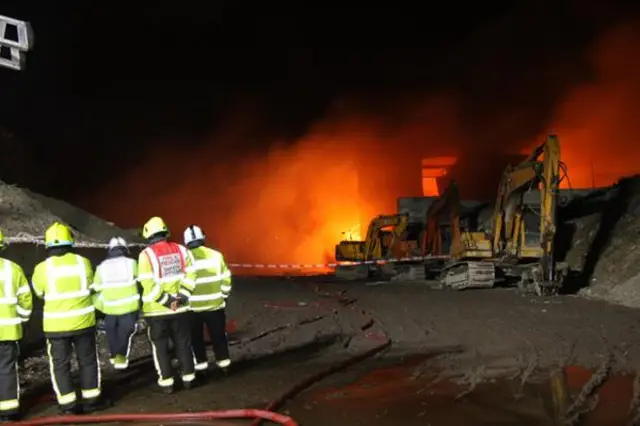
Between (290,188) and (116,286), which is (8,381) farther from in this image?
(290,188)

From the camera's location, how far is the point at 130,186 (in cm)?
4122

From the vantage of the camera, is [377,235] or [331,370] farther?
[377,235]

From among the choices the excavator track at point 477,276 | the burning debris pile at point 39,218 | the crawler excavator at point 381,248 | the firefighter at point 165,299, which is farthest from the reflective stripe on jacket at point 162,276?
the crawler excavator at point 381,248

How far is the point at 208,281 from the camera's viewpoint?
24.9 feet

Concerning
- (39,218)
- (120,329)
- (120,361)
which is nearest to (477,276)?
(39,218)

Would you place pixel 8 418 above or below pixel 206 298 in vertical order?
below

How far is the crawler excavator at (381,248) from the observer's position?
25.0 meters

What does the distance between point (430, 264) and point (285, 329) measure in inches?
A: 519

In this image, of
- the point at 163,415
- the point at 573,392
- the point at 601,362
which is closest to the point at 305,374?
the point at 163,415

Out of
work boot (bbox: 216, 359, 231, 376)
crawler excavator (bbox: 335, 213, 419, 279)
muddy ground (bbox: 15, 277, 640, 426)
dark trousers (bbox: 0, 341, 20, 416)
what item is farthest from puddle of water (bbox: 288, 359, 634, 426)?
crawler excavator (bbox: 335, 213, 419, 279)

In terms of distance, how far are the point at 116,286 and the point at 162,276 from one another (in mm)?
Result: 529

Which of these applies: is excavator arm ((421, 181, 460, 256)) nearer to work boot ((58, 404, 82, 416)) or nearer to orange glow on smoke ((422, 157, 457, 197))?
work boot ((58, 404, 82, 416))

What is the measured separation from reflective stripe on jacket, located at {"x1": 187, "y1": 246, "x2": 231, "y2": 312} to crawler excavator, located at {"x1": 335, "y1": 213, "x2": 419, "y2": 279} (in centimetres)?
1652

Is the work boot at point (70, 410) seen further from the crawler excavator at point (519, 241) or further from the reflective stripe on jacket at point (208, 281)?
the crawler excavator at point (519, 241)
